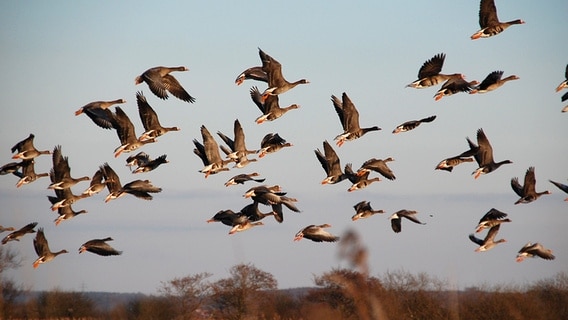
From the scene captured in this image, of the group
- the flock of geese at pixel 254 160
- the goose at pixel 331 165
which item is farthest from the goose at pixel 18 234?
the goose at pixel 331 165

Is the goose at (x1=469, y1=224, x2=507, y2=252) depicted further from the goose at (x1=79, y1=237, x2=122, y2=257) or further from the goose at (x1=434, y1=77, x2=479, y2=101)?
the goose at (x1=79, y1=237, x2=122, y2=257)

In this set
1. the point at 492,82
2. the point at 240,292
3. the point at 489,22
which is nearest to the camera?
the point at 489,22

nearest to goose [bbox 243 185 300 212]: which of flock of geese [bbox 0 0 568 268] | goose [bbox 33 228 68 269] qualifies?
flock of geese [bbox 0 0 568 268]

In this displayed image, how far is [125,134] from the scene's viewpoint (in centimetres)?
2075

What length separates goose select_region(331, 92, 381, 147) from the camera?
21.2 m

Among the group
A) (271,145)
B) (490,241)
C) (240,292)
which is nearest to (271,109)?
(271,145)

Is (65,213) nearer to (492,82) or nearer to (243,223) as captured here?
(243,223)

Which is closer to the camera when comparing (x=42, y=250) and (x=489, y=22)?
(x=489, y=22)

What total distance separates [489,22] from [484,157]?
368cm

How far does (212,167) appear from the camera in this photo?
70.0 feet

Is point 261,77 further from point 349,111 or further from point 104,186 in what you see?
point 104,186

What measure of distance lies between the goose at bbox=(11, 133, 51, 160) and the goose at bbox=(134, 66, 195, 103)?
417cm

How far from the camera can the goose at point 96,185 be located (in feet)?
70.5

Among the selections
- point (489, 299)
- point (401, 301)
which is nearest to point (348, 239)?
point (489, 299)
